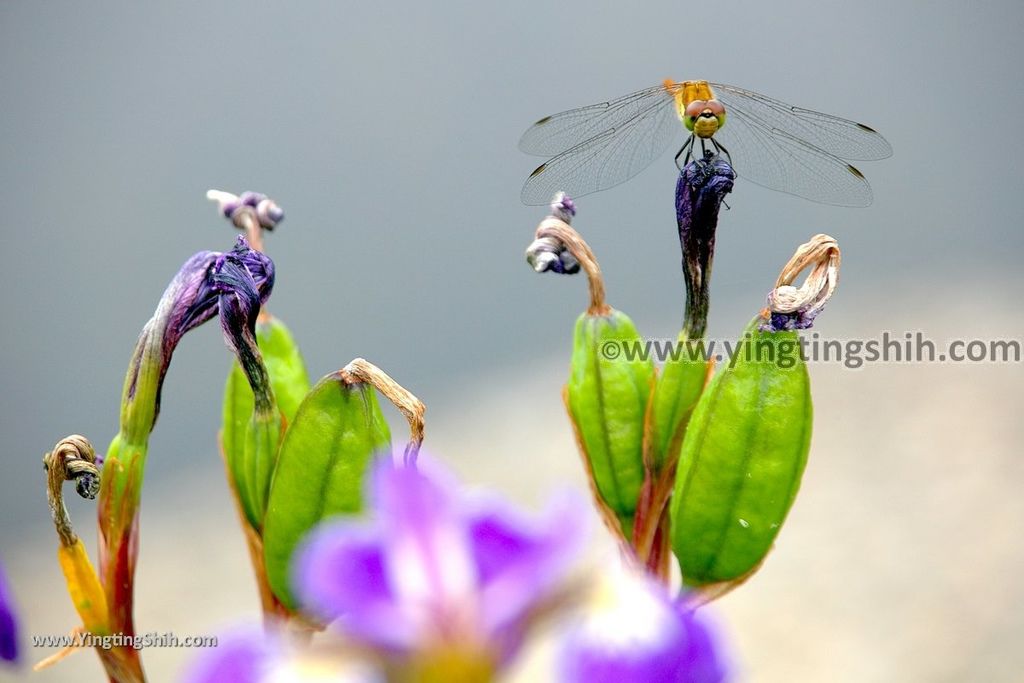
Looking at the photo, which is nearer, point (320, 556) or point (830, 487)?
point (320, 556)

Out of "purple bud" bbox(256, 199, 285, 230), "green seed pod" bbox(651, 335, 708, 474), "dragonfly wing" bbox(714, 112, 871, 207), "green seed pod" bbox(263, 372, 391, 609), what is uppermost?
"dragonfly wing" bbox(714, 112, 871, 207)

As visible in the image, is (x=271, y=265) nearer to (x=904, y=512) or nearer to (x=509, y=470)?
(x=904, y=512)

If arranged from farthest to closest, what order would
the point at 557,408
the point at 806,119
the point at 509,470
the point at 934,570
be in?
1. the point at 557,408
2. the point at 509,470
3. the point at 934,570
4. the point at 806,119

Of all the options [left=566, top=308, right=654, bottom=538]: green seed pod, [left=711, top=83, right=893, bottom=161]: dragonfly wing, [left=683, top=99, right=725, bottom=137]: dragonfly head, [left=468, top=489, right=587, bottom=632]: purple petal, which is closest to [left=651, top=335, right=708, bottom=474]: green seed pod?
[left=566, top=308, right=654, bottom=538]: green seed pod

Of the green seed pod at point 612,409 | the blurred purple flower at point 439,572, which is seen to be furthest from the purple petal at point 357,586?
the green seed pod at point 612,409

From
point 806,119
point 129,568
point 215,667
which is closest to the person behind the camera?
point 215,667

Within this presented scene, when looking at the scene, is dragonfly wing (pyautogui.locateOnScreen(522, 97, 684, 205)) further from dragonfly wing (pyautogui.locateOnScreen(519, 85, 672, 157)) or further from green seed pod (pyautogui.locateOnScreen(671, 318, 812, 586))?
green seed pod (pyautogui.locateOnScreen(671, 318, 812, 586))

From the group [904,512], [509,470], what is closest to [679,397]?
[904,512]
